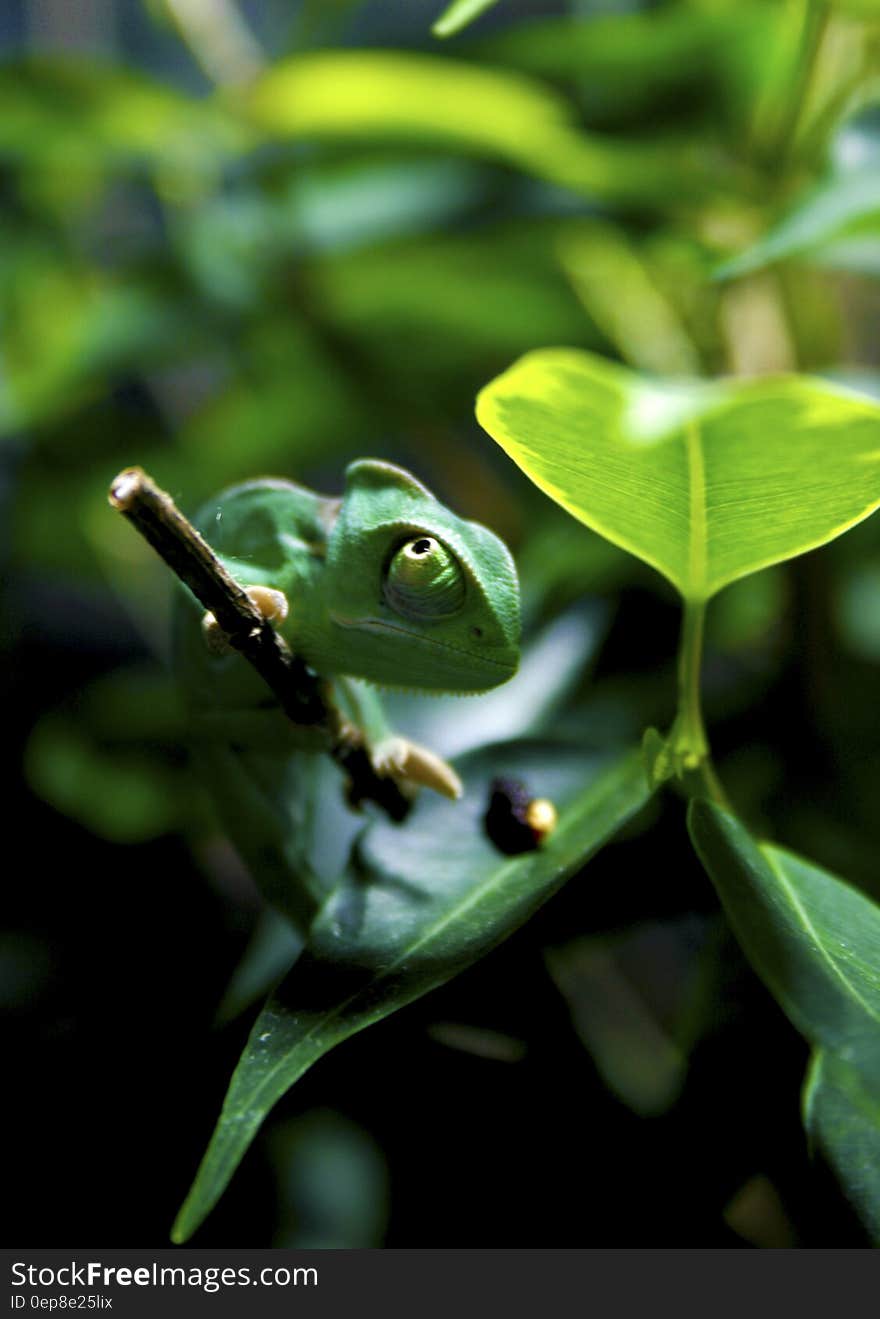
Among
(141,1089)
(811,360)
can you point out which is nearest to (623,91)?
(811,360)

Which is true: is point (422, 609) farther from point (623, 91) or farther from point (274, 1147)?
point (623, 91)

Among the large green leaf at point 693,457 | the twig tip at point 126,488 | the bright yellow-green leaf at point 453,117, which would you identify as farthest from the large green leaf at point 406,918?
the bright yellow-green leaf at point 453,117

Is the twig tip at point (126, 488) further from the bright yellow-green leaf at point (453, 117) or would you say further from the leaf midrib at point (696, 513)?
the bright yellow-green leaf at point (453, 117)

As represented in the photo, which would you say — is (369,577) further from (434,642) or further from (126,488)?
(126,488)

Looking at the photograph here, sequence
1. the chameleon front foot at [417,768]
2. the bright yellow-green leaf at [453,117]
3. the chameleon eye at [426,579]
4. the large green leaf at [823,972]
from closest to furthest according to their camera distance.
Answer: the large green leaf at [823,972], the chameleon eye at [426,579], the chameleon front foot at [417,768], the bright yellow-green leaf at [453,117]

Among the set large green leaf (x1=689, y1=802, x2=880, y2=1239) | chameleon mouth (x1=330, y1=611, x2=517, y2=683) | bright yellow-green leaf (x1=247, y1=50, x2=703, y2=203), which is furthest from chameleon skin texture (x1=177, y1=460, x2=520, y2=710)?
bright yellow-green leaf (x1=247, y1=50, x2=703, y2=203)

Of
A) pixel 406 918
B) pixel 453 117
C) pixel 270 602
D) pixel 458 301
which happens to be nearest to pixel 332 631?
pixel 270 602
